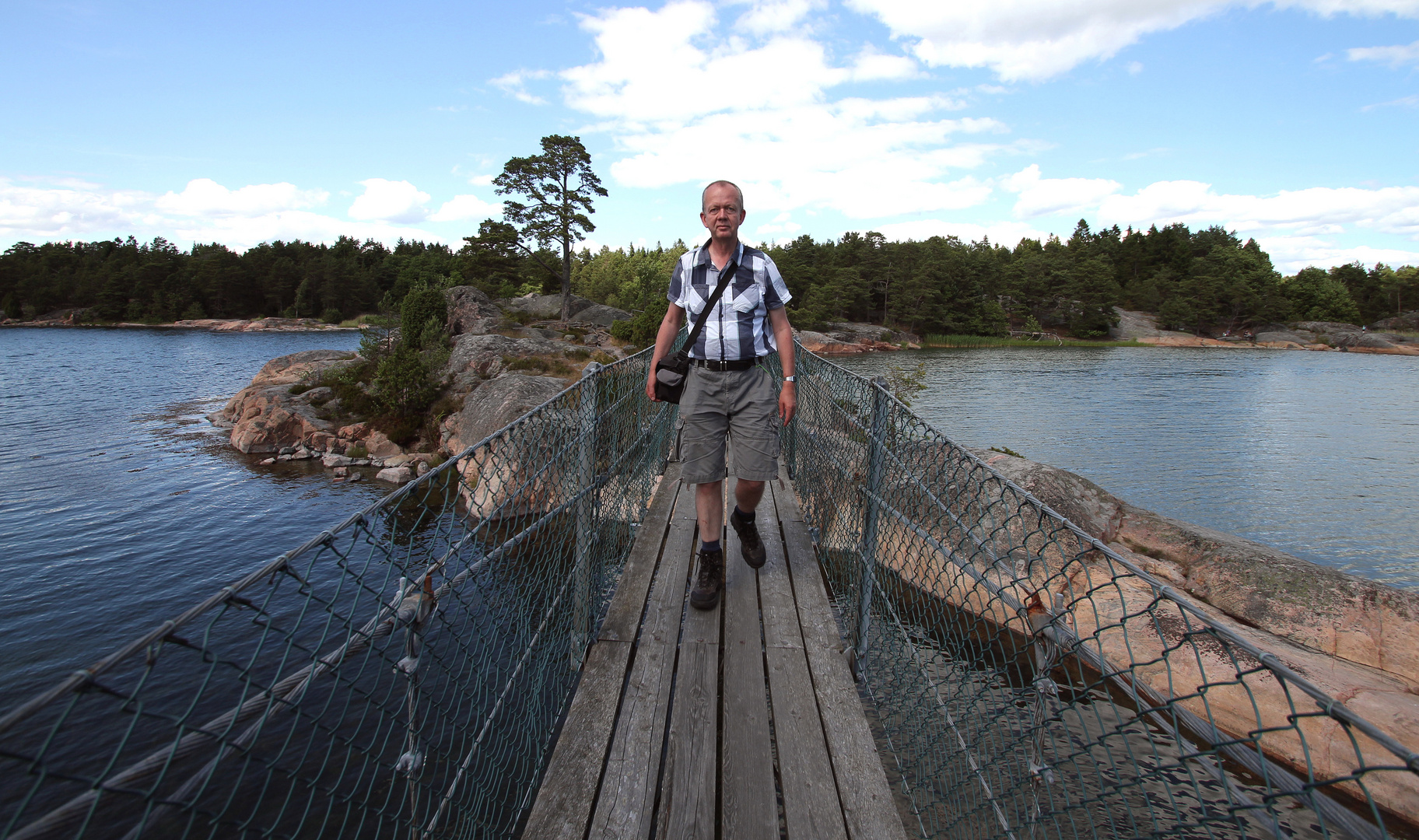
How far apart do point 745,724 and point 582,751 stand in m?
0.66

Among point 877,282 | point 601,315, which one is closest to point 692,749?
point 601,315

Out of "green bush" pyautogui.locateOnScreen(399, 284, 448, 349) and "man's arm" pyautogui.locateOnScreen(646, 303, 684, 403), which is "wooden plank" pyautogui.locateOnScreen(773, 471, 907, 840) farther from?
"green bush" pyautogui.locateOnScreen(399, 284, 448, 349)

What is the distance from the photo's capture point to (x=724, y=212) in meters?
3.29

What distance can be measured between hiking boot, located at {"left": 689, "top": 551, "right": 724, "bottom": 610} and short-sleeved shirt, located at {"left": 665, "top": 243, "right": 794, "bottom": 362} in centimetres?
109

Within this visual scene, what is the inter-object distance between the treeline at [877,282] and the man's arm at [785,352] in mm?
45802

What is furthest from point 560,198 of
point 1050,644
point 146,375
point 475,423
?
point 1050,644

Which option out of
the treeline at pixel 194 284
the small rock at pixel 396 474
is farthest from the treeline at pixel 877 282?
the small rock at pixel 396 474

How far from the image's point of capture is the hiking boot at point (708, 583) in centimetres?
354

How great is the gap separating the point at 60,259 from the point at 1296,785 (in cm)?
12171

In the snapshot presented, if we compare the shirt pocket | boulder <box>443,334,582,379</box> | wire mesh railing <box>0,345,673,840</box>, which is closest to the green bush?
boulder <box>443,334,582,379</box>

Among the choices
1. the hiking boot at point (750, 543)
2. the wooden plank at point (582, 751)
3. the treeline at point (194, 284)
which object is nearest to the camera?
Result: the wooden plank at point (582, 751)

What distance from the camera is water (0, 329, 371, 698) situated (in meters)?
8.83

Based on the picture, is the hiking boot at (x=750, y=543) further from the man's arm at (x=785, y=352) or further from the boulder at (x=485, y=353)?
the boulder at (x=485, y=353)

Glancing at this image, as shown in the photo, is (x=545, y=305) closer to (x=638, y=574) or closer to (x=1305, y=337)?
(x=638, y=574)
